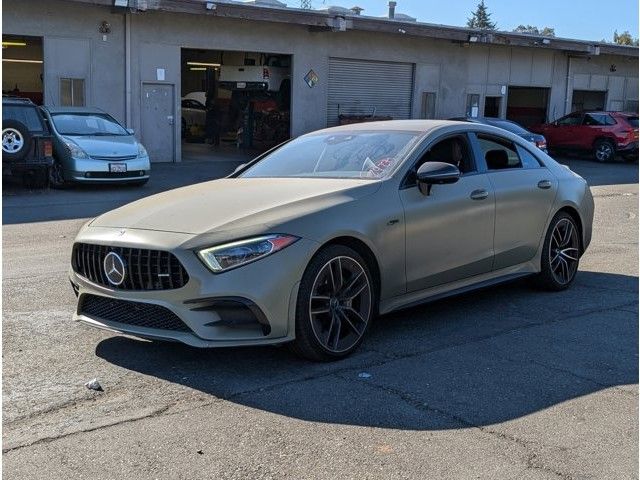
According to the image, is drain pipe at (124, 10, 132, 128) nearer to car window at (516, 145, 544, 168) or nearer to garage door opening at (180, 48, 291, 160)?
garage door opening at (180, 48, 291, 160)

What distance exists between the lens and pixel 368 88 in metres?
27.5

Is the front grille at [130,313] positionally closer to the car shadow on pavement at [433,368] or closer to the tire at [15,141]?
the car shadow on pavement at [433,368]

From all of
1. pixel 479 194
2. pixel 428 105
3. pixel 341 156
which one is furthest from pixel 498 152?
pixel 428 105

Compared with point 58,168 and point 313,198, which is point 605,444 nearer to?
point 313,198

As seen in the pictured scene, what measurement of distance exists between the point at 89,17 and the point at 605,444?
64.8ft

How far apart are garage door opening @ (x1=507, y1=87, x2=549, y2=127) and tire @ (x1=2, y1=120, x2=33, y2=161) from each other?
992 inches

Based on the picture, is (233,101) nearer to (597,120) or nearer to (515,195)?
(597,120)

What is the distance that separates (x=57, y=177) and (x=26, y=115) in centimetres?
139

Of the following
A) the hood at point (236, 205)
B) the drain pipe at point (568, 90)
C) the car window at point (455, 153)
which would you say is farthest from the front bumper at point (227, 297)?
the drain pipe at point (568, 90)

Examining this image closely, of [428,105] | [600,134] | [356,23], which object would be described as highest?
[356,23]

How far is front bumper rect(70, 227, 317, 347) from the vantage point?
454 cm

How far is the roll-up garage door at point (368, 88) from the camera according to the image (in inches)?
1050

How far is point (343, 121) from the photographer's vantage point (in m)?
25.8

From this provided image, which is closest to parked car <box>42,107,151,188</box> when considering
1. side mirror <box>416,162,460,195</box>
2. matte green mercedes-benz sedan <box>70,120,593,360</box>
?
matte green mercedes-benz sedan <box>70,120,593,360</box>
